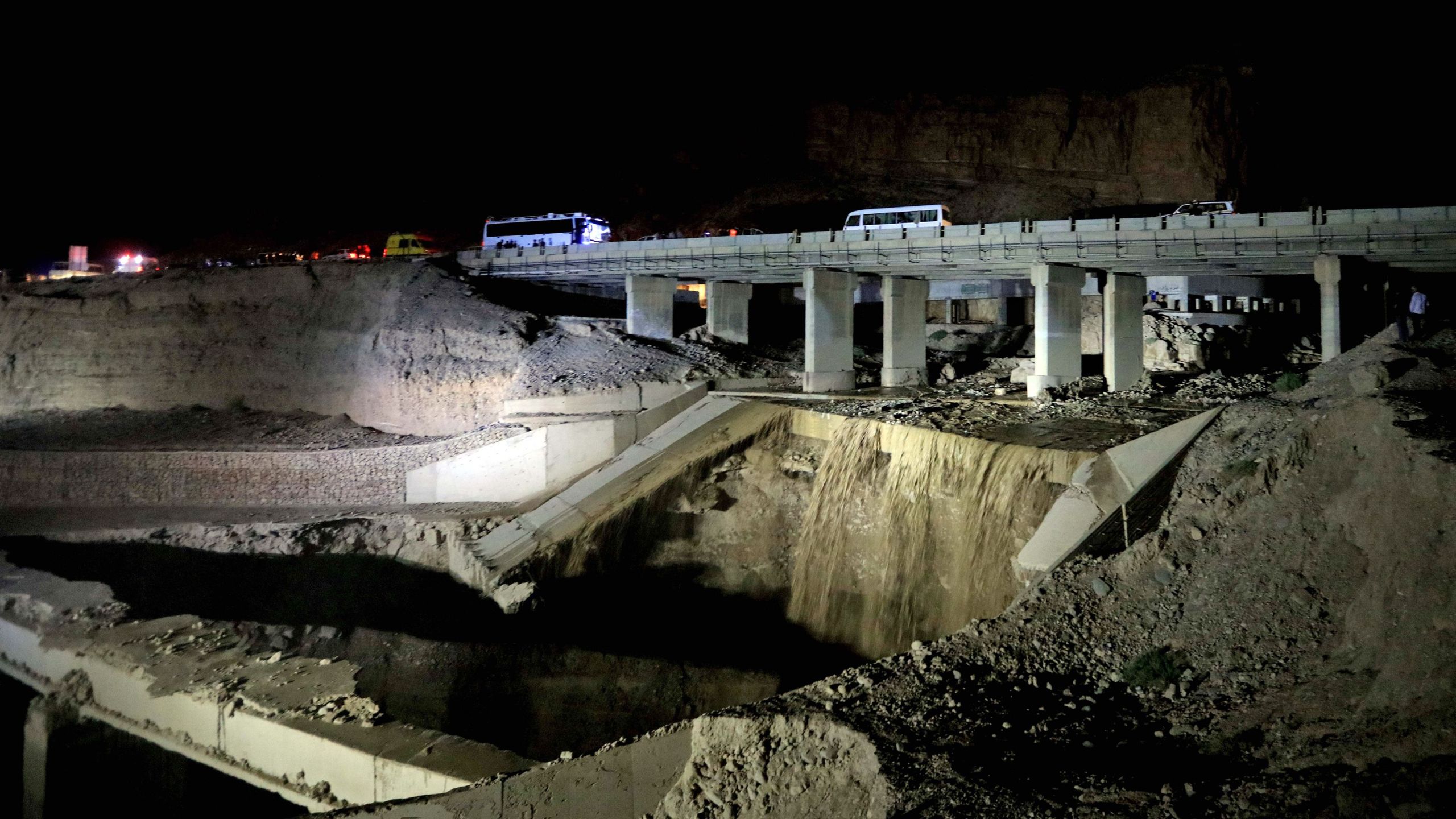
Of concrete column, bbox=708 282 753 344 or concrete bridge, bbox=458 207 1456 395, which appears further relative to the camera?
concrete column, bbox=708 282 753 344

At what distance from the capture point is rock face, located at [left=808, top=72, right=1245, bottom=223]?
45.1 metres

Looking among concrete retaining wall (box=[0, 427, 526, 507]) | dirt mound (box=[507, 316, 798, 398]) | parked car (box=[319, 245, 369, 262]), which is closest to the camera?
concrete retaining wall (box=[0, 427, 526, 507])

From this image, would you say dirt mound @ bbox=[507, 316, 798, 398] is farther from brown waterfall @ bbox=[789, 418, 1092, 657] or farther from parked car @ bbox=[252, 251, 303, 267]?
parked car @ bbox=[252, 251, 303, 267]

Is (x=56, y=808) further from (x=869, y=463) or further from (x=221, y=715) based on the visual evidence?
(x=869, y=463)

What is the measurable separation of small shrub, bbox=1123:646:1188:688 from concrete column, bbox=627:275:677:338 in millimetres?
27905

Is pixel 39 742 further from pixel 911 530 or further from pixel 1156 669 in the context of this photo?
pixel 1156 669

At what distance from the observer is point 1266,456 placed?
10.4 metres

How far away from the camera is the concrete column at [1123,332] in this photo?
26891mm

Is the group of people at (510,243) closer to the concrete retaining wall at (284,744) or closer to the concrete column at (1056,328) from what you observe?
the concrete column at (1056,328)

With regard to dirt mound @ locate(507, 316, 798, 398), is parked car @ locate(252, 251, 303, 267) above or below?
above

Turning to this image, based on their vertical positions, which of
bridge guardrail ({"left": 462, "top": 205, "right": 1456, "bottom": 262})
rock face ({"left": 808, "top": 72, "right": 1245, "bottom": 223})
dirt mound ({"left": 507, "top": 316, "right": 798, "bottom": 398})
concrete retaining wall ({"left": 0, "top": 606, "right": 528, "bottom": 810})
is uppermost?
rock face ({"left": 808, "top": 72, "right": 1245, "bottom": 223})

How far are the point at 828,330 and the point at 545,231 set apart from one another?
14.2 m

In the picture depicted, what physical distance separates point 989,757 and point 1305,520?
4756 millimetres

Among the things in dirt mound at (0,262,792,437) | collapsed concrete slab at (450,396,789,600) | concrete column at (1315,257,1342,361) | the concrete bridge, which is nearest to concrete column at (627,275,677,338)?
the concrete bridge
